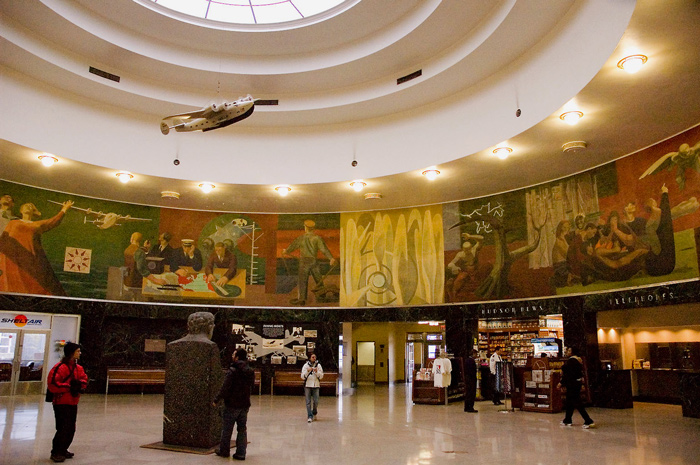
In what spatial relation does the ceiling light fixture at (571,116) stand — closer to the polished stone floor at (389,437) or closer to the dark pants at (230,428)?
the polished stone floor at (389,437)

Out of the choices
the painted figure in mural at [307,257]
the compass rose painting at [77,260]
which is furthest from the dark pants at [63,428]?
the painted figure in mural at [307,257]

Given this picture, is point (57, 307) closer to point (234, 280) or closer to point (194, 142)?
point (234, 280)

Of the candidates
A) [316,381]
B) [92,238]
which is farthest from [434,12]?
[92,238]

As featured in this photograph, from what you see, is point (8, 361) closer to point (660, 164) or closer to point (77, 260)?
point (77, 260)

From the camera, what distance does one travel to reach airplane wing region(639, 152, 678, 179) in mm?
14797

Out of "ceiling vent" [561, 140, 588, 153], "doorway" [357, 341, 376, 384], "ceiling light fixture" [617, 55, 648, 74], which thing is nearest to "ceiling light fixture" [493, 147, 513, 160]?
"ceiling vent" [561, 140, 588, 153]

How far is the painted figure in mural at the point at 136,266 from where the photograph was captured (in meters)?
21.4

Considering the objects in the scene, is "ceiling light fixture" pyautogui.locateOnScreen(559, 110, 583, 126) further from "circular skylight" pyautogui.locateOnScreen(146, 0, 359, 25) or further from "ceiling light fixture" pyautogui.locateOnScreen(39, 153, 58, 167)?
"ceiling light fixture" pyautogui.locateOnScreen(39, 153, 58, 167)

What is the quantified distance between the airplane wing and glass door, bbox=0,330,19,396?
21195 millimetres

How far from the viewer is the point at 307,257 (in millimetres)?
22422

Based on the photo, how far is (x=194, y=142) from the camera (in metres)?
19.8

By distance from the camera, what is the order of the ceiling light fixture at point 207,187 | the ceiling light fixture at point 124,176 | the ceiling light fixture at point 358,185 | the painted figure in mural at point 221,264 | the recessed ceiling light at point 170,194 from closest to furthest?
the ceiling light fixture at point 124,176, the ceiling light fixture at point 358,185, the ceiling light fixture at point 207,187, the recessed ceiling light at point 170,194, the painted figure in mural at point 221,264

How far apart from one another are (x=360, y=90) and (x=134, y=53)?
7.13 m

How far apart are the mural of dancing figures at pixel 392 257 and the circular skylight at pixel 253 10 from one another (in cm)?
850
